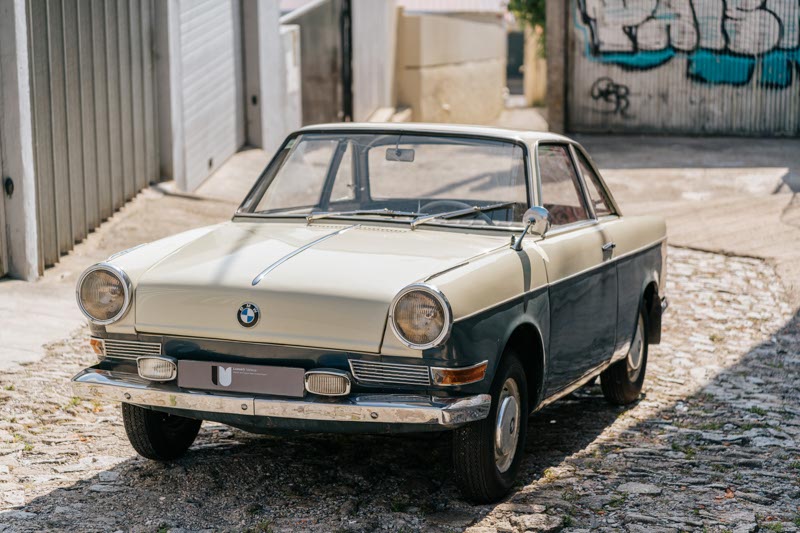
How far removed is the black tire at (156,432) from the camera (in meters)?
4.96

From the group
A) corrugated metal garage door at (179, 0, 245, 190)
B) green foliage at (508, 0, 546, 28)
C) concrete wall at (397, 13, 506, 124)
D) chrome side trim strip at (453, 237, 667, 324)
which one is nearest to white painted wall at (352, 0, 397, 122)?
concrete wall at (397, 13, 506, 124)

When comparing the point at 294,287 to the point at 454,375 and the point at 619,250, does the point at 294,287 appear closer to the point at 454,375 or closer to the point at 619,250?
the point at 454,375

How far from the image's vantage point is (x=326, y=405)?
4289 mm

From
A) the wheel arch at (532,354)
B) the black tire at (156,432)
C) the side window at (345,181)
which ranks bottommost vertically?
the black tire at (156,432)

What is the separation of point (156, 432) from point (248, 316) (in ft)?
3.06

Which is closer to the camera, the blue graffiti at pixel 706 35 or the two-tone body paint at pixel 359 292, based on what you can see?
the two-tone body paint at pixel 359 292

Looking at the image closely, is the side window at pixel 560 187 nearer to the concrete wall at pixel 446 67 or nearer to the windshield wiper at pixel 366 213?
the windshield wiper at pixel 366 213

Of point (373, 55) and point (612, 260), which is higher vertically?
point (373, 55)

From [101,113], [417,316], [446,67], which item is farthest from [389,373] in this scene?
[446,67]

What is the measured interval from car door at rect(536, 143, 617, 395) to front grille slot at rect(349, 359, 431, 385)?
0.96m

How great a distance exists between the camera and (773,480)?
519cm

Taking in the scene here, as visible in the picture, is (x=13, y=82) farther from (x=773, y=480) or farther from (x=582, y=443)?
(x=773, y=480)

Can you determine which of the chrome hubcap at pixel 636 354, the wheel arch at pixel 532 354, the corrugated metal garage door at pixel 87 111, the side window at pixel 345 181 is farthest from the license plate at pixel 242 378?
the corrugated metal garage door at pixel 87 111

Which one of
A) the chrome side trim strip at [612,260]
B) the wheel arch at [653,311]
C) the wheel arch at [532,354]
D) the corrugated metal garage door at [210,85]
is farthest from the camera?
the corrugated metal garage door at [210,85]
